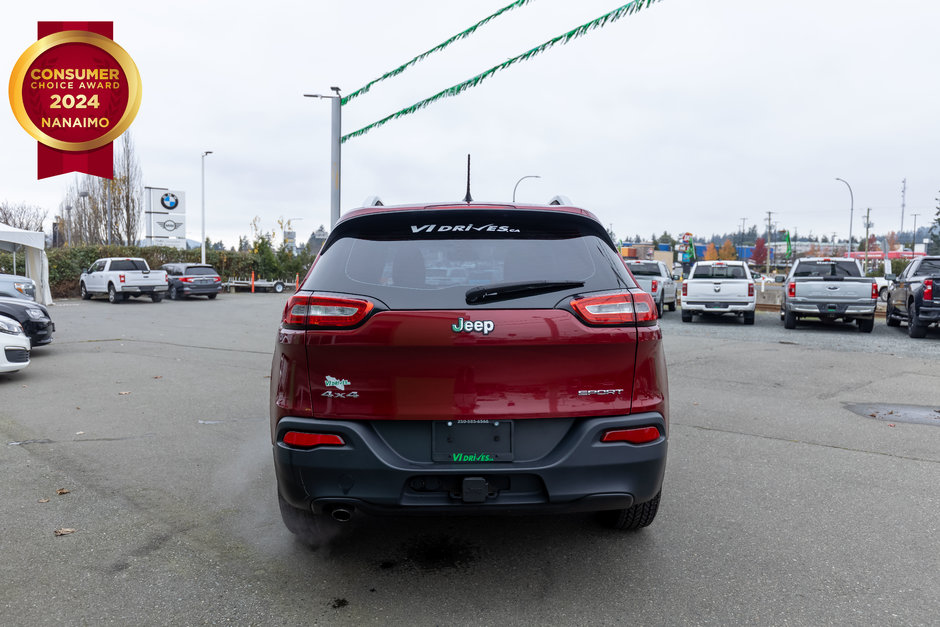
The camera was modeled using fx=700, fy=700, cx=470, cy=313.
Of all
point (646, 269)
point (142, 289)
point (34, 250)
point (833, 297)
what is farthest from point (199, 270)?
point (833, 297)

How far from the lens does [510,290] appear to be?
304 cm

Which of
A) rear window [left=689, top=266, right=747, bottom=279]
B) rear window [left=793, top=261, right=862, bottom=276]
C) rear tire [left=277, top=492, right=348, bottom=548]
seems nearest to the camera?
rear tire [left=277, top=492, right=348, bottom=548]

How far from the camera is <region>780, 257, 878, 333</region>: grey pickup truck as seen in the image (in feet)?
54.0

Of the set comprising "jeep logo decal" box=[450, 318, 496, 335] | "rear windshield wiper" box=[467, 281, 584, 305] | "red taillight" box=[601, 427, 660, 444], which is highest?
"rear windshield wiper" box=[467, 281, 584, 305]

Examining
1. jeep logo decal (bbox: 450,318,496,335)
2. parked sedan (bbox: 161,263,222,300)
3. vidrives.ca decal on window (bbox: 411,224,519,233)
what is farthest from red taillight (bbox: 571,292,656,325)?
parked sedan (bbox: 161,263,222,300)

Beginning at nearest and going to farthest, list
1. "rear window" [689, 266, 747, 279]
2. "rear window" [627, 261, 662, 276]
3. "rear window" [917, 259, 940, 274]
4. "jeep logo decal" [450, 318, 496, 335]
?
"jeep logo decal" [450, 318, 496, 335] → "rear window" [917, 259, 940, 274] → "rear window" [689, 266, 747, 279] → "rear window" [627, 261, 662, 276]

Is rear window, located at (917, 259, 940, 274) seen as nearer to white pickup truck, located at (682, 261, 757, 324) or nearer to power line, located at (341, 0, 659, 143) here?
white pickup truck, located at (682, 261, 757, 324)

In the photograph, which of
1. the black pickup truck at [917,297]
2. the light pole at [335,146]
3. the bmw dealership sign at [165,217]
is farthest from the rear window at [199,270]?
the black pickup truck at [917,297]

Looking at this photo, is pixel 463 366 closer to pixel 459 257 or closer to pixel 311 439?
pixel 459 257

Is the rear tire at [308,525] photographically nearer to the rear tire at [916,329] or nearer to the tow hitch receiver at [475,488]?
the tow hitch receiver at [475,488]

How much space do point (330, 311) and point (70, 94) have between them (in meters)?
9.56

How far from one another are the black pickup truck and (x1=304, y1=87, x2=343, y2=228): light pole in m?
13.3

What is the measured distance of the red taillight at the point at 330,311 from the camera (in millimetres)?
2998

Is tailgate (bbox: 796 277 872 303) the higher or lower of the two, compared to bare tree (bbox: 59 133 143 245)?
lower
